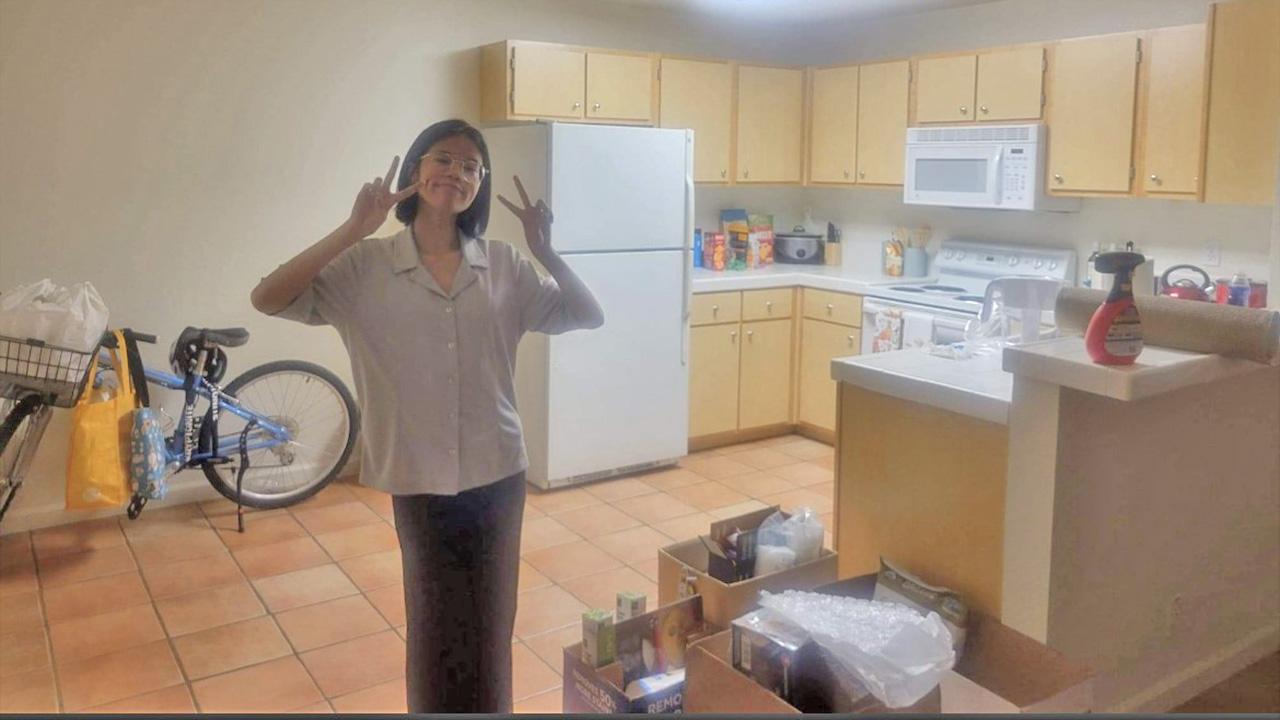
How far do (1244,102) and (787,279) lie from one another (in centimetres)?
229


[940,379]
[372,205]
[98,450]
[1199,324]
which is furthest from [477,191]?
[98,450]

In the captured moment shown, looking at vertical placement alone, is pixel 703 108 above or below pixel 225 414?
above

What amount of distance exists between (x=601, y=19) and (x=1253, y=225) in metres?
3.09

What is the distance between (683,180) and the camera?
471 cm

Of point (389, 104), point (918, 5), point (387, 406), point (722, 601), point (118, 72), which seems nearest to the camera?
point (387, 406)

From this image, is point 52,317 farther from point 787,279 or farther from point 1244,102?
point 1244,102

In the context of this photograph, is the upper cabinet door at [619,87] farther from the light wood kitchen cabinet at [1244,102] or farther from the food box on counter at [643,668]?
the food box on counter at [643,668]

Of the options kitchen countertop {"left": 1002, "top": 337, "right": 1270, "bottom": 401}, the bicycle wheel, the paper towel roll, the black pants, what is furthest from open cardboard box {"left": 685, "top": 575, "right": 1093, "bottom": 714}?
the bicycle wheel

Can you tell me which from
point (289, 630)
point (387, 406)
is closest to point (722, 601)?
point (387, 406)

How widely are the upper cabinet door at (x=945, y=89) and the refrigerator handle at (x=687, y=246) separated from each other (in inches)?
47.2

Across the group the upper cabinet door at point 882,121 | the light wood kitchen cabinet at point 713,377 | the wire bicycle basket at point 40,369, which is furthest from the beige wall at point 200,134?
the upper cabinet door at point 882,121

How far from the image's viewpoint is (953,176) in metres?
4.84

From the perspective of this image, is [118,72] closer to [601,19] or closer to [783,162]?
[601,19]

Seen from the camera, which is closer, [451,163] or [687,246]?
[451,163]
